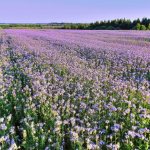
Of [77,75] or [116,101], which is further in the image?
[77,75]

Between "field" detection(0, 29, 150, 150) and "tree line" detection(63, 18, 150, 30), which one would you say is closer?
"field" detection(0, 29, 150, 150)

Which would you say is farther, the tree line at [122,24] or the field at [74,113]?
the tree line at [122,24]

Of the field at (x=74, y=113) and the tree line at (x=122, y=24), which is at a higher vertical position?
the field at (x=74, y=113)

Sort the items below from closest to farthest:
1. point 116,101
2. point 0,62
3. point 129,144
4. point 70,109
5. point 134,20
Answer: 1. point 129,144
2. point 70,109
3. point 116,101
4. point 0,62
5. point 134,20

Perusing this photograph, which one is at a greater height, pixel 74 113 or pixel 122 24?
pixel 74 113

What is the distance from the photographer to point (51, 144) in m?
4.95

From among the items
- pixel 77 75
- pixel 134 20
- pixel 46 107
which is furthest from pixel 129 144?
pixel 134 20

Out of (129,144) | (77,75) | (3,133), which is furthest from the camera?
(77,75)

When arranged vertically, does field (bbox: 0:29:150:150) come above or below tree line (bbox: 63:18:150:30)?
above

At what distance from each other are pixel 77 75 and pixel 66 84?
36.3 inches

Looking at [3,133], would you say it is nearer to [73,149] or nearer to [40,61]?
[73,149]

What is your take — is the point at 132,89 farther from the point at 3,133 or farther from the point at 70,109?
the point at 3,133

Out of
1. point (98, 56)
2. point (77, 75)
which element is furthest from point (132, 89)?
point (98, 56)

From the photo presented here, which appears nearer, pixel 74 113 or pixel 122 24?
pixel 74 113
